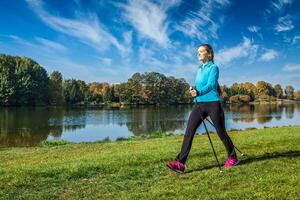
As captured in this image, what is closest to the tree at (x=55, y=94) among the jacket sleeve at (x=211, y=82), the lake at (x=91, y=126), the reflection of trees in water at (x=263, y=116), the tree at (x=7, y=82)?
the tree at (x=7, y=82)

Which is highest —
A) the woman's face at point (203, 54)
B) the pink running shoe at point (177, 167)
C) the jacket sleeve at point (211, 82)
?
the woman's face at point (203, 54)

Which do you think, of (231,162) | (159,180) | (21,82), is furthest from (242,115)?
(21,82)

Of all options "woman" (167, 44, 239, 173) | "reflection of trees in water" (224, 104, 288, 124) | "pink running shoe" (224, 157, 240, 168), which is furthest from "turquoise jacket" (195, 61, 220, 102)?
"reflection of trees in water" (224, 104, 288, 124)

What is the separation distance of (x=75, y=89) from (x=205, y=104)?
137676 millimetres

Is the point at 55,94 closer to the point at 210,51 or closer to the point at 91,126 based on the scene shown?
the point at 91,126

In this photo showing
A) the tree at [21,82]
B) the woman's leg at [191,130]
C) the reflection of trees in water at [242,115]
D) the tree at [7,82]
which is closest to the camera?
the woman's leg at [191,130]

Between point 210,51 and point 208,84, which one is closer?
point 208,84

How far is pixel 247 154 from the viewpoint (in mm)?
9961

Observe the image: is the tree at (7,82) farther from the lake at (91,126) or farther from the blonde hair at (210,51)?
the blonde hair at (210,51)

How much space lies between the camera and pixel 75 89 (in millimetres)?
142375

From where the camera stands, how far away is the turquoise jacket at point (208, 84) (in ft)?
26.4

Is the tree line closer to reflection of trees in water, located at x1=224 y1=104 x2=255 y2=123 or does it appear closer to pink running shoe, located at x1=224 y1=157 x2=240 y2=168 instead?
reflection of trees in water, located at x1=224 y1=104 x2=255 y2=123

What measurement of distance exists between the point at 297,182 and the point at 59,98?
A: 121m

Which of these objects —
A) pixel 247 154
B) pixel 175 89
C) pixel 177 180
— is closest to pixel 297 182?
pixel 177 180
